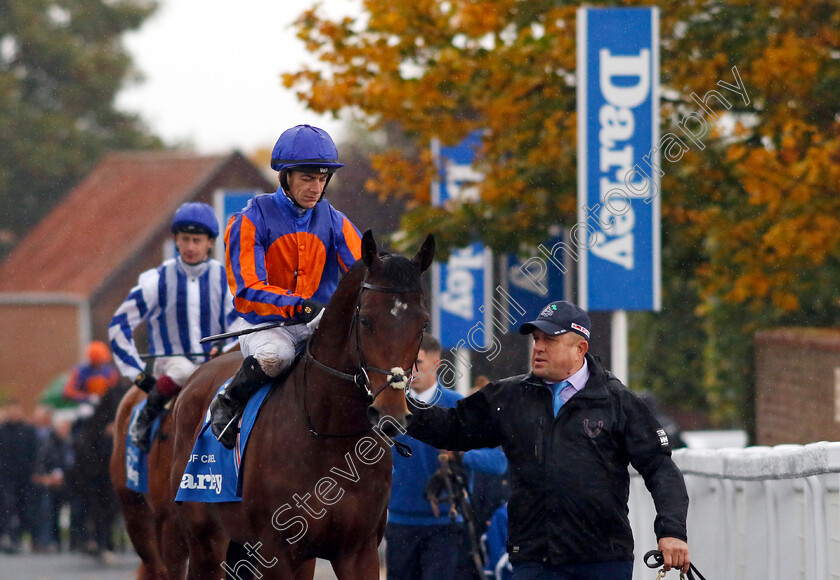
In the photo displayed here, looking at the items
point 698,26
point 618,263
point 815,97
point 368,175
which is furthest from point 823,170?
Answer: point 368,175

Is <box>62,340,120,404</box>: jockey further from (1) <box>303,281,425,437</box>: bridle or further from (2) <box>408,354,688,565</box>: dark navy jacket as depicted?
(2) <box>408,354,688,565</box>: dark navy jacket

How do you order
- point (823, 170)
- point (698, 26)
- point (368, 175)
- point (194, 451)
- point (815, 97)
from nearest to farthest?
point (194, 451)
point (823, 170)
point (815, 97)
point (698, 26)
point (368, 175)

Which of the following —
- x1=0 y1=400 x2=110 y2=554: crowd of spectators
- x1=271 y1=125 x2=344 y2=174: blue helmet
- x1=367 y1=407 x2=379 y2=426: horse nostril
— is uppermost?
x1=271 y1=125 x2=344 y2=174: blue helmet

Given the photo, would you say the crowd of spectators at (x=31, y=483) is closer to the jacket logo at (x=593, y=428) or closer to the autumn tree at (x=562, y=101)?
the autumn tree at (x=562, y=101)

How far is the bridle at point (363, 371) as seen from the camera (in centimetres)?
485

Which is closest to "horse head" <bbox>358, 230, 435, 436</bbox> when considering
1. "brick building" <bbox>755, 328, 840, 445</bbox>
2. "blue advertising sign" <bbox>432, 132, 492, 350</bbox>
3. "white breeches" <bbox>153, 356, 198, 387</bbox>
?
"white breeches" <bbox>153, 356, 198, 387</bbox>

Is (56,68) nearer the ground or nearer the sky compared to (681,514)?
nearer the sky

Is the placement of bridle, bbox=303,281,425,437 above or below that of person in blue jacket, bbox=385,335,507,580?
above

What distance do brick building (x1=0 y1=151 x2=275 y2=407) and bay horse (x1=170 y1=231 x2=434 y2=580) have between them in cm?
3695

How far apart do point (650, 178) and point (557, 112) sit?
13.5ft

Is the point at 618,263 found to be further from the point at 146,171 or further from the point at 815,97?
the point at 146,171

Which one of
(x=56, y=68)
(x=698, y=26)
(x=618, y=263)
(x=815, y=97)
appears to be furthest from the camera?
(x=56, y=68)

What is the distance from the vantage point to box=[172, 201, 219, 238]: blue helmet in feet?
24.9

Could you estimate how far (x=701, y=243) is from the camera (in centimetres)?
1391
